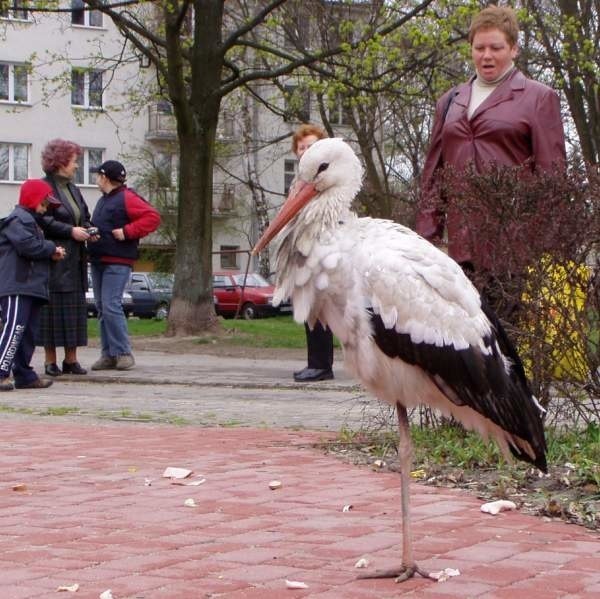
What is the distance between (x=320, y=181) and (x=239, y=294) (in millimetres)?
41827

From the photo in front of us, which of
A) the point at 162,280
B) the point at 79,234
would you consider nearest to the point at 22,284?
the point at 79,234

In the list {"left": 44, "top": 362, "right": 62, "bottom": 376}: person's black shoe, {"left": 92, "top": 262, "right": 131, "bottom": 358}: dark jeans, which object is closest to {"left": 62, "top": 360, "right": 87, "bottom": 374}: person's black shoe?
{"left": 44, "top": 362, "right": 62, "bottom": 376}: person's black shoe

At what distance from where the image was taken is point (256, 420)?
972 centimetres

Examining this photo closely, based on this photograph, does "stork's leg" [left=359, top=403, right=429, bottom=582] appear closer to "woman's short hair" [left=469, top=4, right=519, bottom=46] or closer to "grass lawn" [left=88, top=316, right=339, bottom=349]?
"woman's short hair" [left=469, top=4, right=519, bottom=46]

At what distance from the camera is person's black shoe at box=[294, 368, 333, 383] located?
13.1 m

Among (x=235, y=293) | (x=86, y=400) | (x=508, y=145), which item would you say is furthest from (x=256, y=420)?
(x=235, y=293)

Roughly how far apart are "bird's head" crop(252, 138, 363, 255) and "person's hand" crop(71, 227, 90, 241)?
27.3 feet

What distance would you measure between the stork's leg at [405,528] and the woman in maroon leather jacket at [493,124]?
2188mm

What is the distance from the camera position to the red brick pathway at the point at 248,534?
451 cm

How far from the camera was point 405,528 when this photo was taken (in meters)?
4.77

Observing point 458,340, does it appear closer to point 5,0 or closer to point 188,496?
point 188,496

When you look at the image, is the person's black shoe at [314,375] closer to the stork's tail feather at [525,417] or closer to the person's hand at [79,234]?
the person's hand at [79,234]

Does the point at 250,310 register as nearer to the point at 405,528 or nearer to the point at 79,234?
the point at 79,234

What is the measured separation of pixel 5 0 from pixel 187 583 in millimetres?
18288
